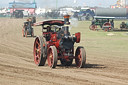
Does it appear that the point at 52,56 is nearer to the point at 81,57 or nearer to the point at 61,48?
the point at 61,48

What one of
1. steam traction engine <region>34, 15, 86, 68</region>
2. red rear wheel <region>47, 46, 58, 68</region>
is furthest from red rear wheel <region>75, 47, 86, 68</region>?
red rear wheel <region>47, 46, 58, 68</region>

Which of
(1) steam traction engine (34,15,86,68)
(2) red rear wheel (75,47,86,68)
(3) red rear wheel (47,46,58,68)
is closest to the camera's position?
(3) red rear wheel (47,46,58,68)

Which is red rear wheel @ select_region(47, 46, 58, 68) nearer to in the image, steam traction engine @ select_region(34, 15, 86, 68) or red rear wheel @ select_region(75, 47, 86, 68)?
steam traction engine @ select_region(34, 15, 86, 68)

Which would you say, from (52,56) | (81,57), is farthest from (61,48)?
(81,57)

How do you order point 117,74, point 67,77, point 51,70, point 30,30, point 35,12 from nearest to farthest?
point 67,77 < point 117,74 < point 51,70 < point 30,30 < point 35,12

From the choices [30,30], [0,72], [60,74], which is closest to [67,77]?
[60,74]

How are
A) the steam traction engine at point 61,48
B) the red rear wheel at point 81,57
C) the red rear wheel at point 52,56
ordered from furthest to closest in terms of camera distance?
the steam traction engine at point 61,48 → the red rear wheel at point 81,57 → the red rear wheel at point 52,56

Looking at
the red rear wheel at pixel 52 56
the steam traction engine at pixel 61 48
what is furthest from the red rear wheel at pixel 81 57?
the red rear wheel at pixel 52 56

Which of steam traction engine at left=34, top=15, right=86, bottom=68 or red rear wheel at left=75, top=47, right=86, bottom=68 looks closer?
red rear wheel at left=75, top=47, right=86, bottom=68

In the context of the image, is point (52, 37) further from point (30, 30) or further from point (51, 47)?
point (30, 30)

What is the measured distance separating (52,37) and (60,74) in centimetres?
236

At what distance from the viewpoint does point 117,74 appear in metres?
9.48

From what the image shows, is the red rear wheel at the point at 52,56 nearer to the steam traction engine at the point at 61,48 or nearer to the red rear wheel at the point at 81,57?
the steam traction engine at the point at 61,48

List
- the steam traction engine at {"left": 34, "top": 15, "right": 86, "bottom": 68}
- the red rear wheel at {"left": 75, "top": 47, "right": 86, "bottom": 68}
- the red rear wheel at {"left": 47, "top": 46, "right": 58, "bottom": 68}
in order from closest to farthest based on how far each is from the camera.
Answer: the red rear wheel at {"left": 47, "top": 46, "right": 58, "bottom": 68} → the red rear wheel at {"left": 75, "top": 47, "right": 86, "bottom": 68} → the steam traction engine at {"left": 34, "top": 15, "right": 86, "bottom": 68}
